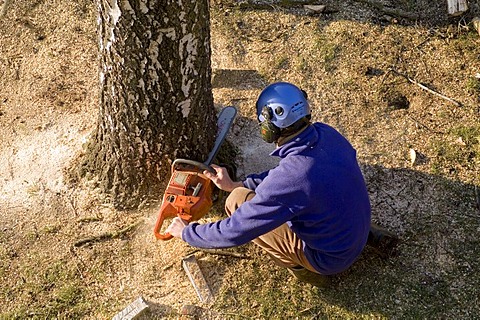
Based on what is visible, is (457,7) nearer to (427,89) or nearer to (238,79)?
(427,89)

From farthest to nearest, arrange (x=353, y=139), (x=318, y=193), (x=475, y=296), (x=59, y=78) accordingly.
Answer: (x=59, y=78) → (x=353, y=139) → (x=475, y=296) → (x=318, y=193)

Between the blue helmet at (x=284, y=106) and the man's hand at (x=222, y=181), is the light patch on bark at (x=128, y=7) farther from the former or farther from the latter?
the man's hand at (x=222, y=181)

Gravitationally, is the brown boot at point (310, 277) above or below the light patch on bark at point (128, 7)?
below

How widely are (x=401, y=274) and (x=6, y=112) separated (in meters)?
3.56

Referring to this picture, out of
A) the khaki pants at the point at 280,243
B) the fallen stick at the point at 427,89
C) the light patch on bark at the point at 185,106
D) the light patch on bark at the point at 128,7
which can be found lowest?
the fallen stick at the point at 427,89

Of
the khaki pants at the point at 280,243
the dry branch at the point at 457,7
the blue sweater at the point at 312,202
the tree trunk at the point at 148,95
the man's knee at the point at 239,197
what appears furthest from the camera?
the dry branch at the point at 457,7

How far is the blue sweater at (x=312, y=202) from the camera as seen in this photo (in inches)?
124

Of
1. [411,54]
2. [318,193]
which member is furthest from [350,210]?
[411,54]

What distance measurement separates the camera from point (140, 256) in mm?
4113

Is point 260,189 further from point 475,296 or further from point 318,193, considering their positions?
point 475,296

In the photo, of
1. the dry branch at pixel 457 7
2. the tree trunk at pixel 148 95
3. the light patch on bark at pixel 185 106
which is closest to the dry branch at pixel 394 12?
the dry branch at pixel 457 7

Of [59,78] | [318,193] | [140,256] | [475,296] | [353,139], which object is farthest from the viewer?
[59,78]

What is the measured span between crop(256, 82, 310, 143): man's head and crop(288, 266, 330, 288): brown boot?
1.03 meters

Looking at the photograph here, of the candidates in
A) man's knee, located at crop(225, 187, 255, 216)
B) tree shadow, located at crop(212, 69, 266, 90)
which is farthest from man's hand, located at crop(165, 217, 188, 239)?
tree shadow, located at crop(212, 69, 266, 90)
